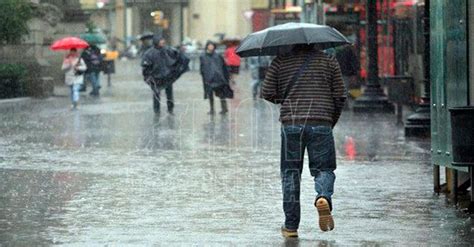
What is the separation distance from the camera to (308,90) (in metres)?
11.4

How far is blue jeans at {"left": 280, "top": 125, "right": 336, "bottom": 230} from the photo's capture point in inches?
445

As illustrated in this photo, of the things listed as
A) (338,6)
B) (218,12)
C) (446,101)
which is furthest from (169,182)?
(218,12)

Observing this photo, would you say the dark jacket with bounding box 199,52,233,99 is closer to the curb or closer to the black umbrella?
the curb

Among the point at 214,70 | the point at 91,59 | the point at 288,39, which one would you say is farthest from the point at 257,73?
the point at 288,39

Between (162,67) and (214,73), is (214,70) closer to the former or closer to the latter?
(214,73)

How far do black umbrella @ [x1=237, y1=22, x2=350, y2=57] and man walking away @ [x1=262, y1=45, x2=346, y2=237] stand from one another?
0.16m

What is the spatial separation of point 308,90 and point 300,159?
578mm

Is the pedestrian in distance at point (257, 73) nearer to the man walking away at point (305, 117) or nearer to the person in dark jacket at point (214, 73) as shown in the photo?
the person in dark jacket at point (214, 73)

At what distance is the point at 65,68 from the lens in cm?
3309

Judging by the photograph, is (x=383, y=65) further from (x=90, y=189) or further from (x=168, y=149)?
(x=90, y=189)

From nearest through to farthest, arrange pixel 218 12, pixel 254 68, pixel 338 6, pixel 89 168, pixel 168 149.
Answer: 1. pixel 89 168
2. pixel 168 149
3. pixel 338 6
4. pixel 254 68
5. pixel 218 12

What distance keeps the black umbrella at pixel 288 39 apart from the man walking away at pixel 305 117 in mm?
160

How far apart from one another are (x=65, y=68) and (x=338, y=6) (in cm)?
765

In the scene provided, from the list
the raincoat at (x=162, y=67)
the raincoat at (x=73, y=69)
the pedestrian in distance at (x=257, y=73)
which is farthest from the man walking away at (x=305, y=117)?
the pedestrian in distance at (x=257, y=73)
